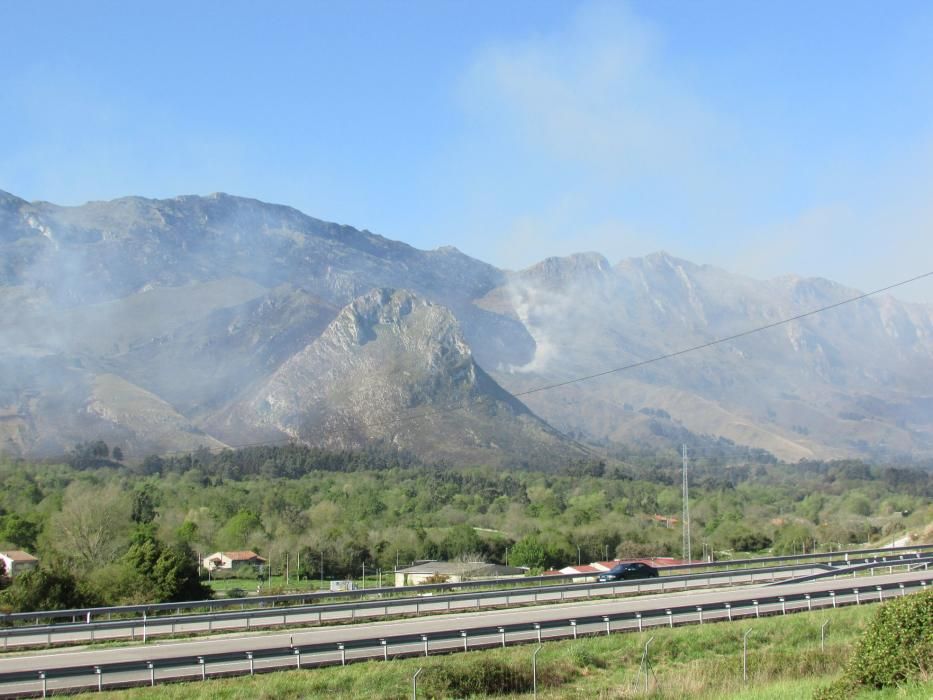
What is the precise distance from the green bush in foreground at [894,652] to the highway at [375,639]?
15954 mm

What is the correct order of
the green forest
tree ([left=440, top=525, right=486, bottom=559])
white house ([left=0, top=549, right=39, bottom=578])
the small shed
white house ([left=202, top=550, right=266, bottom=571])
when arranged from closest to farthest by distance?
the green forest → white house ([left=0, top=549, right=39, bottom=578]) → the small shed → white house ([left=202, top=550, right=266, bottom=571]) → tree ([left=440, top=525, right=486, bottom=559])

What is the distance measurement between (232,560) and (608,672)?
270ft

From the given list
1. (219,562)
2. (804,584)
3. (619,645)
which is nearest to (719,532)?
(219,562)

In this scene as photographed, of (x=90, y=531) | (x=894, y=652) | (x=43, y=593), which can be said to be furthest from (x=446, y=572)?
(x=894, y=652)

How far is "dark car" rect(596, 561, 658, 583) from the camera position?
64375 millimetres

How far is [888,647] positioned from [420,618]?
27.2 metres

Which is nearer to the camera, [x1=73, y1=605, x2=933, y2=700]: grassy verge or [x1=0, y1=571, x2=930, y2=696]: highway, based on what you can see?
[x1=73, y1=605, x2=933, y2=700]: grassy verge

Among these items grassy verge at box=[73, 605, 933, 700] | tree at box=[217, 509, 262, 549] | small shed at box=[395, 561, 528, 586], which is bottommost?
small shed at box=[395, 561, 528, 586]

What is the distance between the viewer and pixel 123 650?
121ft

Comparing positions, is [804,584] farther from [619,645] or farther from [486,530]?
[486,530]

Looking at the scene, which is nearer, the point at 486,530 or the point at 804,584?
the point at 804,584

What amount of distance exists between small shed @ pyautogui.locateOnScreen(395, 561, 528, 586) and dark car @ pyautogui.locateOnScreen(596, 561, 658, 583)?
2479 centimetres

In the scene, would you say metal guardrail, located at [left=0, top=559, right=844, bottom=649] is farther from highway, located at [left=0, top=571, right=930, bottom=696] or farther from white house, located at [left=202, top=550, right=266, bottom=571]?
white house, located at [left=202, top=550, right=266, bottom=571]

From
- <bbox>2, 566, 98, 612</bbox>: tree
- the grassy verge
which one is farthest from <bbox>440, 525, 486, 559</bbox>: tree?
the grassy verge
